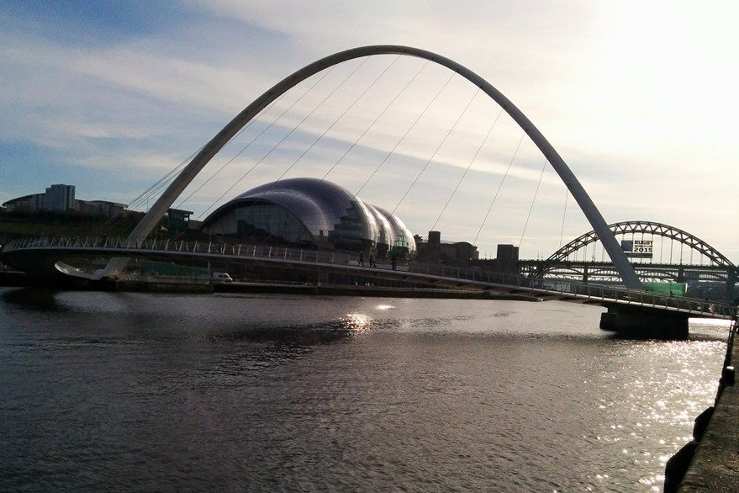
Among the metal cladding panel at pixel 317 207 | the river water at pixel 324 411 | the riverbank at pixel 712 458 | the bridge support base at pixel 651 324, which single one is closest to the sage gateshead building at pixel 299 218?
the metal cladding panel at pixel 317 207

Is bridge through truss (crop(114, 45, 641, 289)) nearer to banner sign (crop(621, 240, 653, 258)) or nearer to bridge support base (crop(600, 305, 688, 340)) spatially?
bridge support base (crop(600, 305, 688, 340))

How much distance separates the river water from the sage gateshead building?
74678 mm

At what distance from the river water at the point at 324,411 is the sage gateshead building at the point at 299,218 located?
74678 millimetres

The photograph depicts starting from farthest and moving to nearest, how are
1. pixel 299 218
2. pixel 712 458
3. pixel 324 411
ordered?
pixel 299 218 < pixel 324 411 < pixel 712 458

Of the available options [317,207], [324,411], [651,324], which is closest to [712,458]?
[324,411]

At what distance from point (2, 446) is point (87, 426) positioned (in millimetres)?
2064

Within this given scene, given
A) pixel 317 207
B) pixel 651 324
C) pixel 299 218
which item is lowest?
pixel 651 324

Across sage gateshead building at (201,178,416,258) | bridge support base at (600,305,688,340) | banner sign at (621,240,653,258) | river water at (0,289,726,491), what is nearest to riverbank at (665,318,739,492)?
river water at (0,289,726,491)

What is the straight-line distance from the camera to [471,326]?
165 feet

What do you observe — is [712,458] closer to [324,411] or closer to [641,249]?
[324,411]

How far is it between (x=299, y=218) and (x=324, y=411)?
307 ft

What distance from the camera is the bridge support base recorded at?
48250 millimetres

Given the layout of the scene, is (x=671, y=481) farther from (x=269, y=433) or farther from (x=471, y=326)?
(x=471, y=326)

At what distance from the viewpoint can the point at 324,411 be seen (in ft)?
59.9
